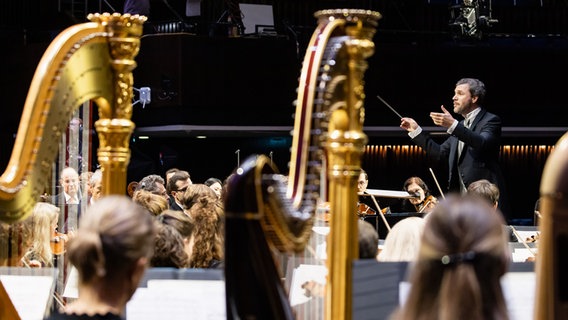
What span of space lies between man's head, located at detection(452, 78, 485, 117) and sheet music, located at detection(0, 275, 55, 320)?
4.26 meters

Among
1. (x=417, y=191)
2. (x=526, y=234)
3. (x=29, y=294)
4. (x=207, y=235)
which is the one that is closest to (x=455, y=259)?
(x=29, y=294)

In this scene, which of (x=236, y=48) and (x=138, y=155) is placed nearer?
(x=236, y=48)

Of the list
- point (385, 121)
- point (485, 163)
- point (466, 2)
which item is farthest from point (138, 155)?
point (485, 163)

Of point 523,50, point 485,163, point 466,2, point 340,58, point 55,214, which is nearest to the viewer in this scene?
point 340,58

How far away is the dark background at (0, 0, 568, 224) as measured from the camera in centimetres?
1214

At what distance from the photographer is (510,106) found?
502 inches

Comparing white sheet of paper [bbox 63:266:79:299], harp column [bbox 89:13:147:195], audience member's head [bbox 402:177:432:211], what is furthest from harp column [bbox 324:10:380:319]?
audience member's head [bbox 402:177:432:211]

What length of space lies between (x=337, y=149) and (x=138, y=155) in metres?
10.0

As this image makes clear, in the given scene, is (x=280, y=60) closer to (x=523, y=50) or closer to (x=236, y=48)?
(x=236, y=48)

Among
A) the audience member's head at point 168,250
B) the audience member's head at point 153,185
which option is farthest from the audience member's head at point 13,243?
the audience member's head at point 153,185

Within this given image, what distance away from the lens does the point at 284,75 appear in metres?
12.3

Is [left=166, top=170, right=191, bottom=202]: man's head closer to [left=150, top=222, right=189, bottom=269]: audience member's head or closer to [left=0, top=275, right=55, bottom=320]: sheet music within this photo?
[left=150, top=222, right=189, bottom=269]: audience member's head

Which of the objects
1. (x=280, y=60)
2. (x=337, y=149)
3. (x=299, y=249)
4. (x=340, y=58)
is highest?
(x=280, y=60)

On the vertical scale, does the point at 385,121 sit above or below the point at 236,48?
below
